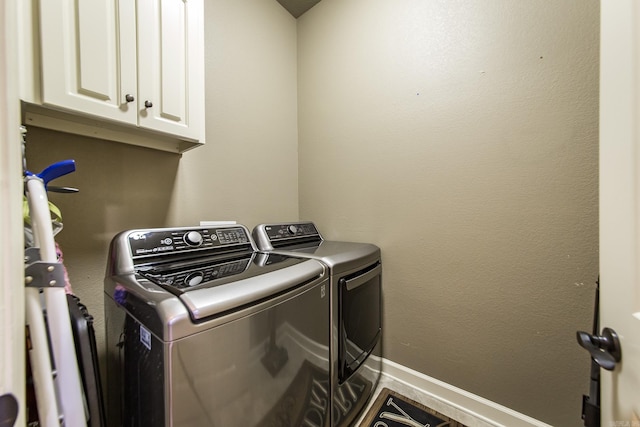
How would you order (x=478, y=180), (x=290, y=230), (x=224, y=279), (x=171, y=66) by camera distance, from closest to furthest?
(x=224, y=279) → (x=171, y=66) → (x=478, y=180) → (x=290, y=230)

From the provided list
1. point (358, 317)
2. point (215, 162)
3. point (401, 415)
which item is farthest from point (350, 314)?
point (215, 162)

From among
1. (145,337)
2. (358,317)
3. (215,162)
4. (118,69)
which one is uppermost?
(118,69)

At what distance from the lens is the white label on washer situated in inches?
25.0

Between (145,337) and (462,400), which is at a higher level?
(145,337)

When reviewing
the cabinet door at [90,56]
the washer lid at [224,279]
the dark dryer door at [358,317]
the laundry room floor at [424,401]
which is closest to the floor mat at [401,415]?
the laundry room floor at [424,401]

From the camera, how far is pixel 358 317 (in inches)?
50.5

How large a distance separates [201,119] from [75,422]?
1.10m

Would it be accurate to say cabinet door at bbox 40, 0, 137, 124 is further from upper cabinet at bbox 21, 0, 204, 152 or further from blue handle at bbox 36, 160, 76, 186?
blue handle at bbox 36, 160, 76, 186

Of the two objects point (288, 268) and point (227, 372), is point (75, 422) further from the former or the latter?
point (288, 268)

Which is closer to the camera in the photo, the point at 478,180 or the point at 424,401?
the point at 478,180

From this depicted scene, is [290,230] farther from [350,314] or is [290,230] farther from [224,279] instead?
[224,279]

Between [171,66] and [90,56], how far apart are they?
0.93 ft

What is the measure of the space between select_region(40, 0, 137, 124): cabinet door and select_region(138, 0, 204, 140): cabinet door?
0.04m

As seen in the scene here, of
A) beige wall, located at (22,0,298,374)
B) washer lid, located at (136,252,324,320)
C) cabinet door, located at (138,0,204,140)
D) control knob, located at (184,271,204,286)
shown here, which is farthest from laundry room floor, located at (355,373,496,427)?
cabinet door, located at (138,0,204,140)
